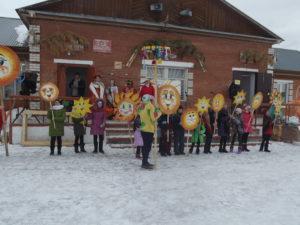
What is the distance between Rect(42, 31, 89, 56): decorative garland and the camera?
1242cm

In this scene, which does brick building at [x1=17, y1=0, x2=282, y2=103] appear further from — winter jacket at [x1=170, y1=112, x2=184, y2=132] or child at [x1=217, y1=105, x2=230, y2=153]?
winter jacket at [x1=170, y1=112, x2=184, y2=132]

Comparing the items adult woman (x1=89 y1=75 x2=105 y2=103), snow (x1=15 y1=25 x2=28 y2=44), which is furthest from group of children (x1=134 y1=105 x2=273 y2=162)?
snow (x1=15 y1=25 x2=28 y2=44)

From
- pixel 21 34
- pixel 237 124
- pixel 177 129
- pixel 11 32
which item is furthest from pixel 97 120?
pixel 11 32

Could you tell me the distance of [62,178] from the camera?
23.4 ft

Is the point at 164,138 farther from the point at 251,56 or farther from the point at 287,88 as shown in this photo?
the point at 287,88

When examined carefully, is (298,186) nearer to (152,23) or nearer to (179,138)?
(179,138)

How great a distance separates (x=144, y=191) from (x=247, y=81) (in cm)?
1131

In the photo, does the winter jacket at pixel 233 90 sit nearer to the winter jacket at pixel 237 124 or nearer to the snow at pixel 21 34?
the winter jacket at pixel 237 124

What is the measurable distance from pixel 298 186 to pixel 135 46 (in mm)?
8307

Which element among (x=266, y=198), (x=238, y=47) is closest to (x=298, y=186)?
(x=266, y=198)

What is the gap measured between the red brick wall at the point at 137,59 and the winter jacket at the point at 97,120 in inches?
137

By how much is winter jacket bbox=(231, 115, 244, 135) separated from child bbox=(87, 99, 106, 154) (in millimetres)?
3921

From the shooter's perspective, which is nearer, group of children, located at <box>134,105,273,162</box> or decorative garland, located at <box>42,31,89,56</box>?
group of children, located at <box>134,105,273,162</box>

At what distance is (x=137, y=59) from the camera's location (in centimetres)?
1395
